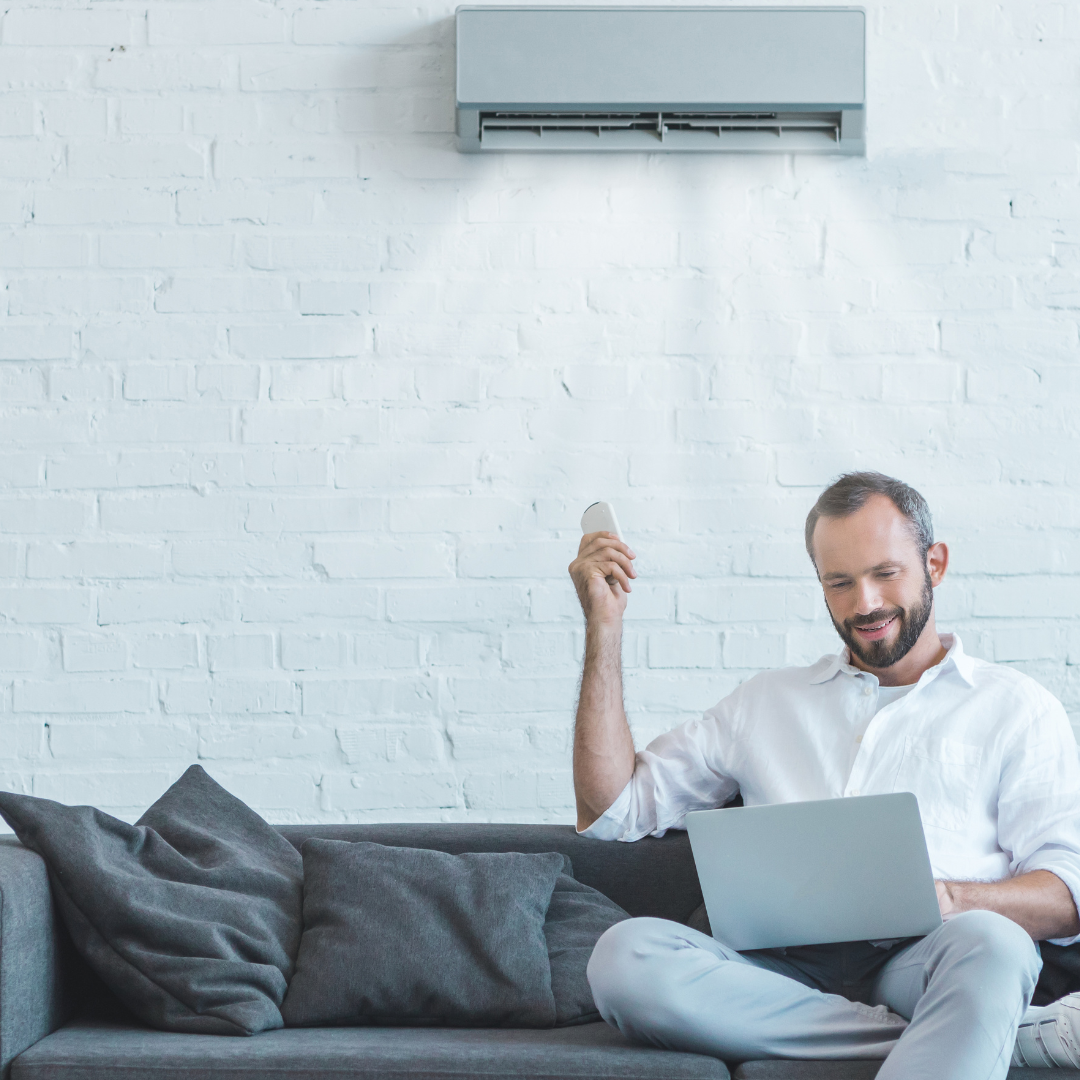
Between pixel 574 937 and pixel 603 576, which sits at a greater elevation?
pixel 603 576

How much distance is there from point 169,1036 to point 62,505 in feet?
4.34

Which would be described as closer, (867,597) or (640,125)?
(867,597)

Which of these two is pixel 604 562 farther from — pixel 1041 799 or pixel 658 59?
pixel 658 59

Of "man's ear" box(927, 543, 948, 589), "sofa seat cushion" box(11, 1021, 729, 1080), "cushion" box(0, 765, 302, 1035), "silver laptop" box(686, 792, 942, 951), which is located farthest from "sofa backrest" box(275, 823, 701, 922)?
"man's ear" box(927, 543, 948, 589)

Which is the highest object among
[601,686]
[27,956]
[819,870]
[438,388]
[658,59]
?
[658,59]

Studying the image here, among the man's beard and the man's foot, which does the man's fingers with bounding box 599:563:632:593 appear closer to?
the man's beard

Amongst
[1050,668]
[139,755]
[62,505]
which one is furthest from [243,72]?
[1050,668]

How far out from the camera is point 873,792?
Answer: 2031mm

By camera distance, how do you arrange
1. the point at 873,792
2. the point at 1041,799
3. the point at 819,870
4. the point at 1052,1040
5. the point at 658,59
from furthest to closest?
the point at 658,59 → the point at 873,792 → the point at 1041,799 → the point at 819,870 → the point at 1052,1040

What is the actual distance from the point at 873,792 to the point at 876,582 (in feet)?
1.11

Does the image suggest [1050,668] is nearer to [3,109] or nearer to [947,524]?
[947,524]

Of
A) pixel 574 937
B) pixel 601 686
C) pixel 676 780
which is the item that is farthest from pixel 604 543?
pixel 574 937

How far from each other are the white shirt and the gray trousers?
0.81ft

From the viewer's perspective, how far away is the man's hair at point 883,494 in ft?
7.00
